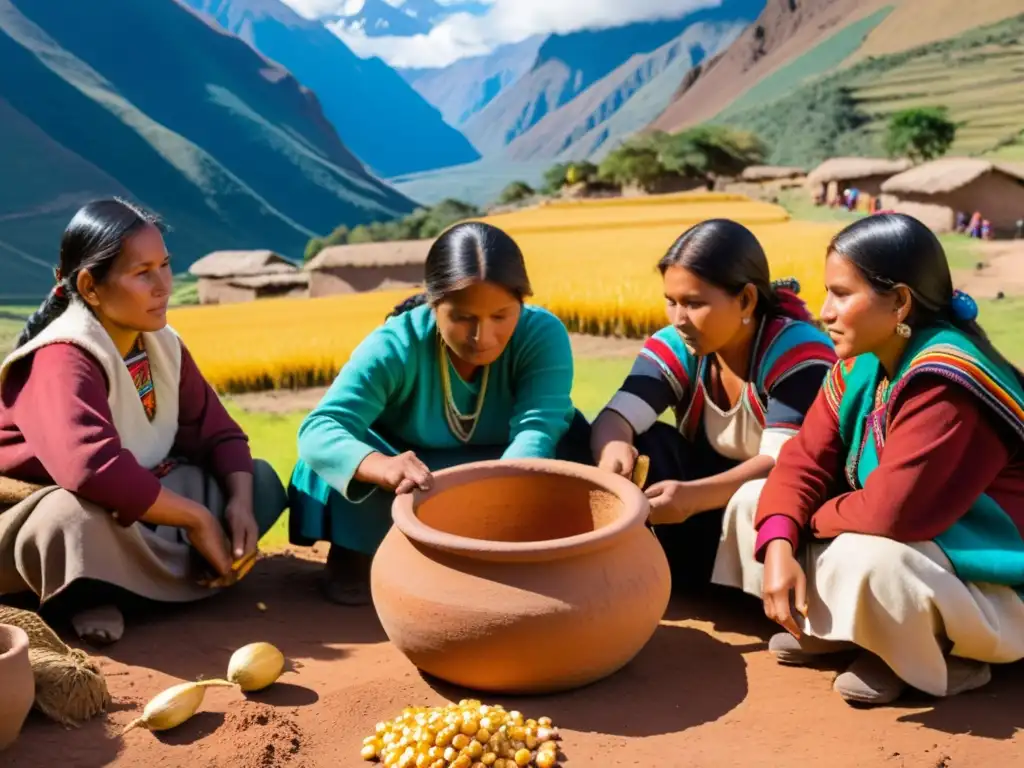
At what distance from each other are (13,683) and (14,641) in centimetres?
13

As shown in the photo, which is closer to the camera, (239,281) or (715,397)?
(715,397)

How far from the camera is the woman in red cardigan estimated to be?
2383 millimetres

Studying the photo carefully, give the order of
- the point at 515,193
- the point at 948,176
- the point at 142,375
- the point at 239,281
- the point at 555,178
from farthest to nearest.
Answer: the point at 515,193, the point at 555,178, the point at 239,281, the point at 948,176, the point at 142,375

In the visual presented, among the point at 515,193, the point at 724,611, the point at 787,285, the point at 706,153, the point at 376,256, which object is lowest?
the point at 724,611

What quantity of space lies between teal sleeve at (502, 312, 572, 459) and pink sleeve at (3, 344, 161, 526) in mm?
1213

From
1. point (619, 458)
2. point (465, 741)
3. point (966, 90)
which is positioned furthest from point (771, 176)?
point (465, 741)

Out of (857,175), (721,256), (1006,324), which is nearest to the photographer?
(721,256)

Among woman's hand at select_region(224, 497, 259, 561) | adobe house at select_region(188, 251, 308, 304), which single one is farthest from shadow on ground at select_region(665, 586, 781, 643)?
adobe house at select_region(188, 251, 308, 304)

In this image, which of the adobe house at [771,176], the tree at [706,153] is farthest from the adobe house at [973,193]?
the tree at [706,153]

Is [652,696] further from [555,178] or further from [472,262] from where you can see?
[555,178]

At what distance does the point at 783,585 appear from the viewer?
8.30 ft

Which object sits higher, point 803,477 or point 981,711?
point 803,477

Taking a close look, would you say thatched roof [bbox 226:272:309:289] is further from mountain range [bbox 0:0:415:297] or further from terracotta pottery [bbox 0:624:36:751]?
terracotta pottery [bbox 0:624:36:751]

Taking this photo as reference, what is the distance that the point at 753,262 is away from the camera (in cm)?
309
